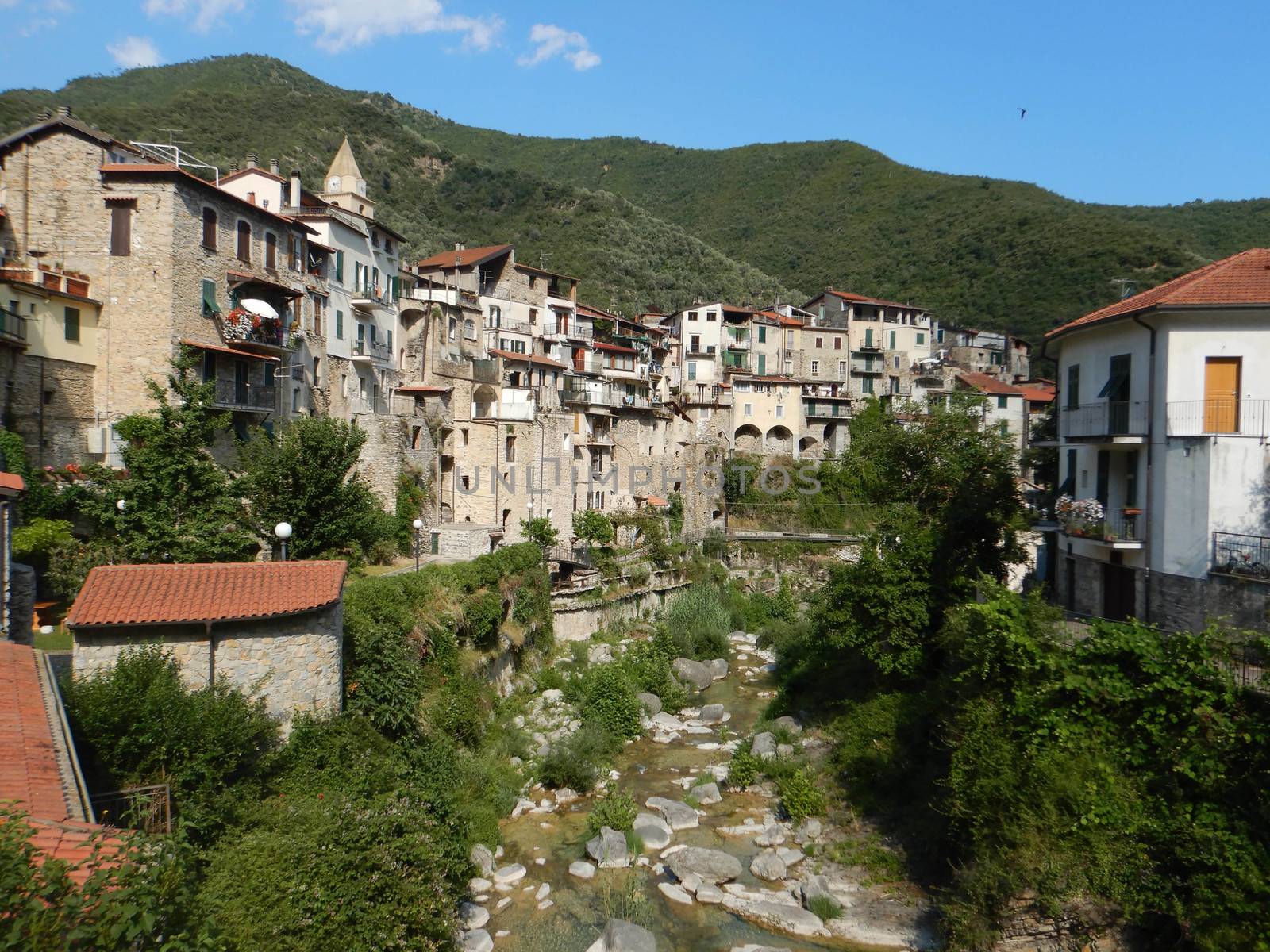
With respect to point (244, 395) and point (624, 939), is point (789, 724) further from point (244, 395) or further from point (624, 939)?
point (244, 395)

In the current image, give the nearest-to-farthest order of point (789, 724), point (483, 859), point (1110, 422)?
point (483, 859), point (1110, 422), point (789, 724)

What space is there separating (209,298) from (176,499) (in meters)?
11.8

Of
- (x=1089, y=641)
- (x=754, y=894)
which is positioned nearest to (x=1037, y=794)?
(x=1089, y=641)

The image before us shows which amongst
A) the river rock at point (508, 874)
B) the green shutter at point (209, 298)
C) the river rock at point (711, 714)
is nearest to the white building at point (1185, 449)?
the river rock at point (711, 714)

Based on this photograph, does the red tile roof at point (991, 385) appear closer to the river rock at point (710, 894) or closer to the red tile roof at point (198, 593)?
the river rock at point (710, 894)

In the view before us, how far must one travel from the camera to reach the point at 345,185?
41.8 meters

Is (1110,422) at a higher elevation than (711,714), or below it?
higher

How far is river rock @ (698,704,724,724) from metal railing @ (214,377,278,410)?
1900cm

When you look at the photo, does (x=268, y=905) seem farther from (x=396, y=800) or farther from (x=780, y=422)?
(x=780, y=422)

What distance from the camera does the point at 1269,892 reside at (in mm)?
10141

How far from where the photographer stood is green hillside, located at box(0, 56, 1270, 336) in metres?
73.8

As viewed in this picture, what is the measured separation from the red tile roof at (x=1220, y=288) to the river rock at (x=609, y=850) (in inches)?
646

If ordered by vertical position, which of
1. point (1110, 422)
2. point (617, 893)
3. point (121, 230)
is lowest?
point (617, 893)

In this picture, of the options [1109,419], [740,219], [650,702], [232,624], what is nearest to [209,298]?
[232,624]
